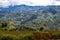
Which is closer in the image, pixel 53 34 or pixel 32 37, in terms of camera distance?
pixel 32 37

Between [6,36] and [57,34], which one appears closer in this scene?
[6,36]

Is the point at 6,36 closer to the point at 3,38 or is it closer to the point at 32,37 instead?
the point at 3,38

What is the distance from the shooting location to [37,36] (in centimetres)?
1190

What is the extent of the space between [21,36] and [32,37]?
0.65 m

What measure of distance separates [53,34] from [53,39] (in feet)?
1.82

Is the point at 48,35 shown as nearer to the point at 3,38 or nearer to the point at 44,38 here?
the point at 44,38

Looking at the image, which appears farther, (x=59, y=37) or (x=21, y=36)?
(x=59, y=37)

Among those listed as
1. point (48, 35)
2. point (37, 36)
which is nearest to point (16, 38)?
point (37, 36)

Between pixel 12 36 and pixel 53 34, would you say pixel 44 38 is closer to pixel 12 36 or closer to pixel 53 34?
pixel 53 34

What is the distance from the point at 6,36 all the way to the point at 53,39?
2675 mm

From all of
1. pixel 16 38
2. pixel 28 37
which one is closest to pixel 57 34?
pixel 28 37

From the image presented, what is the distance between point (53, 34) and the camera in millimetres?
12477

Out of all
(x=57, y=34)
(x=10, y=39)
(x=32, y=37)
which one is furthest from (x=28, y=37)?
(x=57, y=34)

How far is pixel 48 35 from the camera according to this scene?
1245 centimetres
